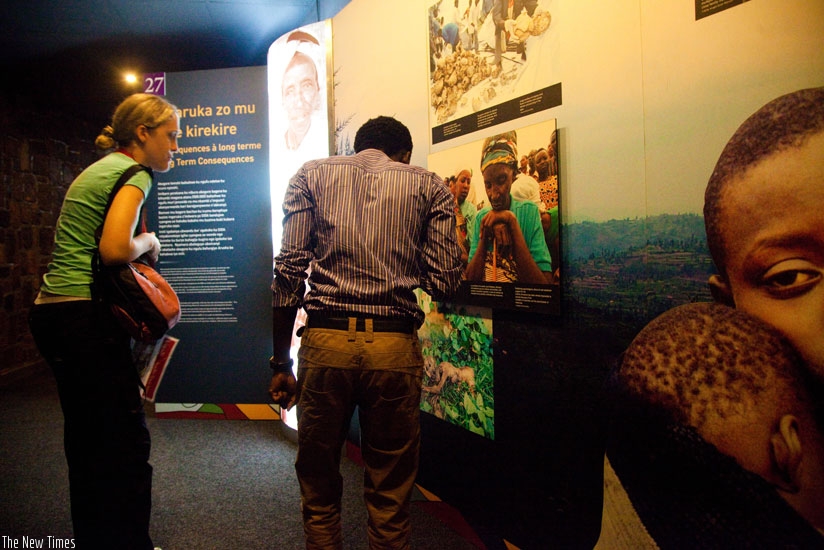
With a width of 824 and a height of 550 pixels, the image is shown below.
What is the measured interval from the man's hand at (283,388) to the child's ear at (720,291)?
3.79ft

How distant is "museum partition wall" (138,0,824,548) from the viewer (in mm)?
1207

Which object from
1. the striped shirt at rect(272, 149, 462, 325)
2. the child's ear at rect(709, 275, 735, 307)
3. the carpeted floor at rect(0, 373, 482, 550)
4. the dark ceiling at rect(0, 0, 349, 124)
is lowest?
the carpeted floor at rect(0, 373, 482, 550)

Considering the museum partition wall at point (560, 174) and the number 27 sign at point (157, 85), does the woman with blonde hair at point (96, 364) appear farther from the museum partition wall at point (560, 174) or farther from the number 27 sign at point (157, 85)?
the number 27 sign at point (157, 85)

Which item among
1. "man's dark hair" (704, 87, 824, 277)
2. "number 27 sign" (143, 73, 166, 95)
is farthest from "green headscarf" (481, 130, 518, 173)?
"number 27 sign" (143, 73, 166, 95)

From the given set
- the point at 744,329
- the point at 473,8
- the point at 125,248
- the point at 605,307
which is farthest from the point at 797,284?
the point at 125,248

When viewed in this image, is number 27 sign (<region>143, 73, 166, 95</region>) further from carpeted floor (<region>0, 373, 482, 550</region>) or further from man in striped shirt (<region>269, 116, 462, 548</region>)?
man in striped shirt (<region>269, 116, 462, 548</region>)

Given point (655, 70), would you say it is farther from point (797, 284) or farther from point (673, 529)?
point (673, 529)

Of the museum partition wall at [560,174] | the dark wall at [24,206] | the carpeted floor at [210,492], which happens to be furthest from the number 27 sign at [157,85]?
the carpeted floor at [210,492]

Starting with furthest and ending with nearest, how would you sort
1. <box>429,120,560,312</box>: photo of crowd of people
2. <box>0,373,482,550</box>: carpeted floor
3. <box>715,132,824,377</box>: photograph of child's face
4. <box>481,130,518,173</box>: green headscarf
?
<box>0,373,482,550</box>: carpeted floor, <box>481,130,518,173</box>: green headscarf, <box>429,120,560,312</box>: photo of crowd of people, <box>715,132,824,377</box>: photograph of child's face

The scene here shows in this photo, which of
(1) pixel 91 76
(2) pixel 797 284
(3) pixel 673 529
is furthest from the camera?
(1) pixel 91 76

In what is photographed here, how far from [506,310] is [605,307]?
427mm

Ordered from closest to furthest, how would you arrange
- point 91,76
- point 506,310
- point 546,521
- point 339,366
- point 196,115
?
point 339,366 < point 546,521 < point 506,310 < point 196,115 < point 91,76

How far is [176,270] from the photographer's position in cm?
363

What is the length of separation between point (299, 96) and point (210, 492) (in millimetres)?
2239
